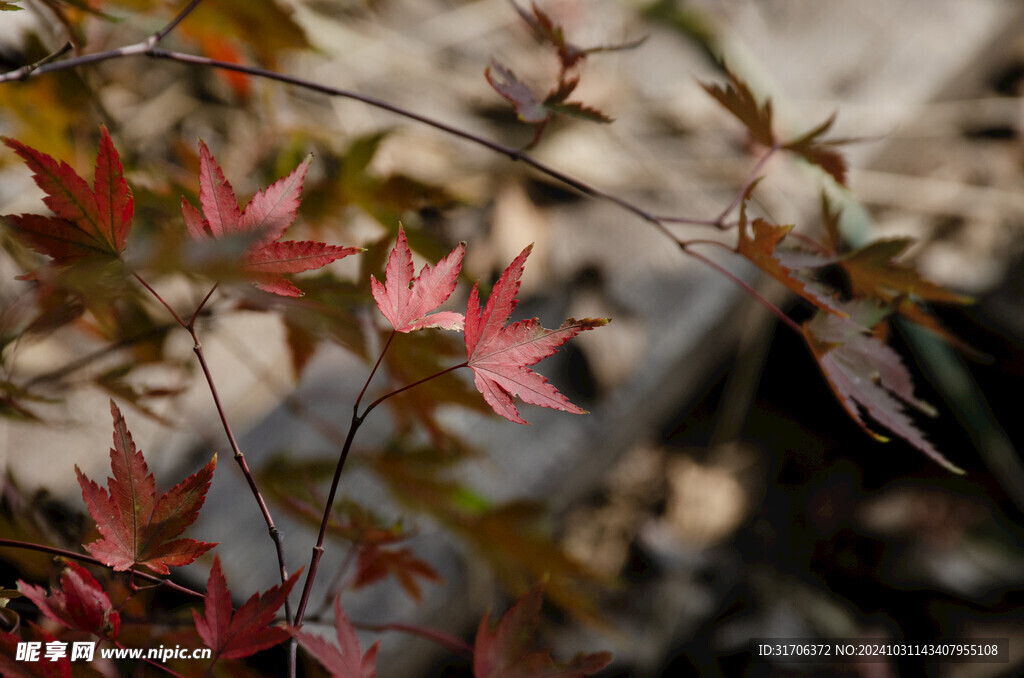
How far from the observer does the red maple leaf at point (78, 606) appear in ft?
0.81

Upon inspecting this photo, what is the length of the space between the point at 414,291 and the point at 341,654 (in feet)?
0.53

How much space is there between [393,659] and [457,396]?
0.35m

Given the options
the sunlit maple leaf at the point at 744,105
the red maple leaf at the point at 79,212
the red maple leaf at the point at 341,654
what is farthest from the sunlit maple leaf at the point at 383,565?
the sunlit maple leaf at the point at 744,105

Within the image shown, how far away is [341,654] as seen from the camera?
28cm

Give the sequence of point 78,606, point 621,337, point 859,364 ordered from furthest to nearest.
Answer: point 621,337 → point 859,364 → point 78,606

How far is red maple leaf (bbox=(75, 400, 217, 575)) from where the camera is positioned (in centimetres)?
26

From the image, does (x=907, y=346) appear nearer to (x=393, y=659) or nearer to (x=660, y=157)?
(x=660, y=157)

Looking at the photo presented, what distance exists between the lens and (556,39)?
0.37 metres

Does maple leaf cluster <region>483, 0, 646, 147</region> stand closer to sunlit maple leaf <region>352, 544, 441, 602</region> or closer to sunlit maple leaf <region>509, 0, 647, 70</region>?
sunlit maple leaf <region>509, 0, 647, 70</region>

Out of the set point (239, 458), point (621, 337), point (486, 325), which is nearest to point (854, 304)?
point (486, 325)

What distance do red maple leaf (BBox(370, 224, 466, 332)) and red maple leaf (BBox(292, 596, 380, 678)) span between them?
0.12m

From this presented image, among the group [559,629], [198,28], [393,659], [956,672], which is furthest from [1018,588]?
[198,28]

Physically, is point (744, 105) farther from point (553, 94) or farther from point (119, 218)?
point (119, 218)

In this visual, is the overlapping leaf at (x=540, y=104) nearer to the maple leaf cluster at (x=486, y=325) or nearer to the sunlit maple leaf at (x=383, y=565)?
the maple leaf cluster at (x=486, y=325)
